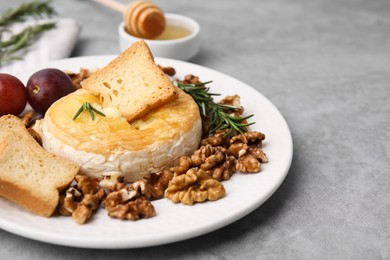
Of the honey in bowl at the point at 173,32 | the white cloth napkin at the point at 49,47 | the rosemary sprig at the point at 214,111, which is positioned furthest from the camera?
the honey in bowl at the point at 173,32

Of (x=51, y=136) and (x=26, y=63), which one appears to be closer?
(x=51, y=136)

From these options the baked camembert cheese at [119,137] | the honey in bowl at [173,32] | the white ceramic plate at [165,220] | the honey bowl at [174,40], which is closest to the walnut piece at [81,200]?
the white ceramic plate at [165,220]

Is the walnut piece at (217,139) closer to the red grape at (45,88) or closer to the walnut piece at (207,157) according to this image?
the walnut piece at (207,157)

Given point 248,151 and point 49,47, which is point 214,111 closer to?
point 248,151

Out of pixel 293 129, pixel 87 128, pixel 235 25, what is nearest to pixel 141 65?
pixel 87 128

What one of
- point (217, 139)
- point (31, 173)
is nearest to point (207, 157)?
point (217, 139)

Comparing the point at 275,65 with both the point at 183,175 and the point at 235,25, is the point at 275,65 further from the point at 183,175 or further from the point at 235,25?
the point at 183,175

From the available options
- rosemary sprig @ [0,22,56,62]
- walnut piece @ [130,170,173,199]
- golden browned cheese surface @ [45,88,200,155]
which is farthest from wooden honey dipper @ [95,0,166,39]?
walnut piece @ [130,170,173,199]
